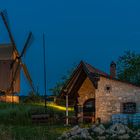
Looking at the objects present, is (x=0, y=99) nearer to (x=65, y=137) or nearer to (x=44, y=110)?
(x=44, y=110)

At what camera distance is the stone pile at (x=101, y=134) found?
20.5 meters


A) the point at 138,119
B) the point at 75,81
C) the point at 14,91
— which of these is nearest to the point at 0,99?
the point at 14,91

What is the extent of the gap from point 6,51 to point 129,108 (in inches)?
881

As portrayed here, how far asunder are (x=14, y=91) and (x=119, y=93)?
20133 mm

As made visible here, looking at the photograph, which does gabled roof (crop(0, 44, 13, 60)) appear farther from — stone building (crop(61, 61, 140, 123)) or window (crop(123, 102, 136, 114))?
window (crop(123, 102, 136, 114))

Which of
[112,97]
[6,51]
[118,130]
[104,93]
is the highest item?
[6,51]

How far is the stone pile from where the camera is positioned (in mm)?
20547

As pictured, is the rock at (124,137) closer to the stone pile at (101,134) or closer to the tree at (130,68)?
the stone pile at (101,134)

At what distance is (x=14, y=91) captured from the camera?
163 feet

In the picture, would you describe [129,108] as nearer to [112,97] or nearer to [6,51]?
[112,97]

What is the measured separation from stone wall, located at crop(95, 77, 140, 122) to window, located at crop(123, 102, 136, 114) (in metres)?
0.22

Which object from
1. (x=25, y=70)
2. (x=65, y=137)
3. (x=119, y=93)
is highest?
(x=25, y=70)

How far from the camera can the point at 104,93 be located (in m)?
32.0

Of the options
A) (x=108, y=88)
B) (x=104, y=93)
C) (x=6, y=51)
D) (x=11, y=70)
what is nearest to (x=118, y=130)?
(x=108, y=88)
